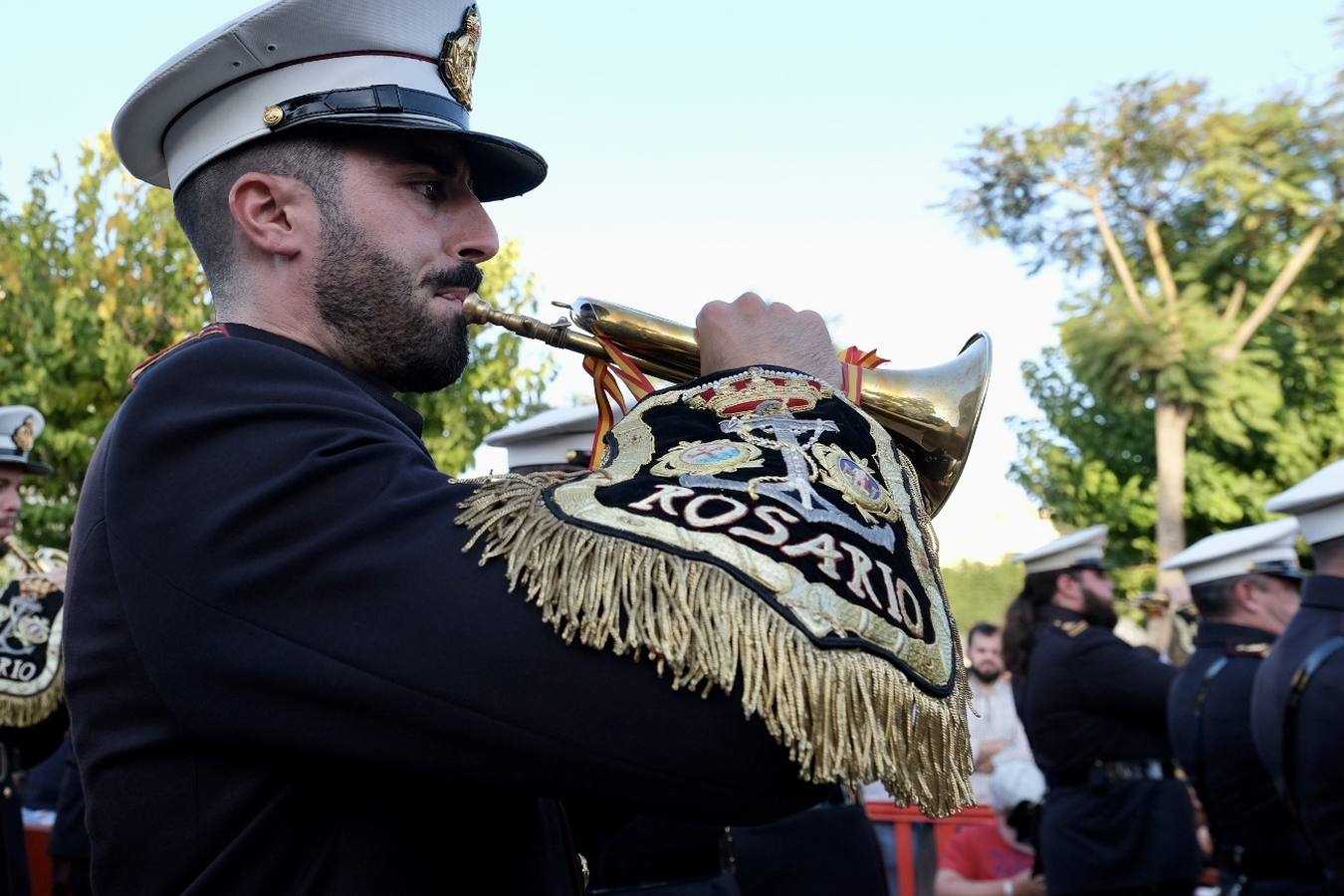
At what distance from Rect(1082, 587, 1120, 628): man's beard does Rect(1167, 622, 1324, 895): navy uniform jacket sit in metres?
1.06

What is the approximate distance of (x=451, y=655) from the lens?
1280 mm

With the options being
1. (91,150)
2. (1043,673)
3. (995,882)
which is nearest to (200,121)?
(1043,673)

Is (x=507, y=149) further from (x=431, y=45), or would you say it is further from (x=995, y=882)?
(x=995, y=882)

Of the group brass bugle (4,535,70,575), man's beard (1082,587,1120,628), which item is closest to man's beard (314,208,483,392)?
brass bugle (4,535,70,575)

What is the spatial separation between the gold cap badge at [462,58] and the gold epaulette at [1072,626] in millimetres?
5823

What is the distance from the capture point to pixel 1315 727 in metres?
4.47

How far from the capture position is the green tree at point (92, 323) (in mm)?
13523

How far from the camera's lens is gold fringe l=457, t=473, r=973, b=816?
4.09 ft

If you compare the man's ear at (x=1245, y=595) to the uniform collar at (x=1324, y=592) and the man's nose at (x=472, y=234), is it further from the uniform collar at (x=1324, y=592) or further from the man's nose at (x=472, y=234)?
the man's nose at (x=472, y=234)

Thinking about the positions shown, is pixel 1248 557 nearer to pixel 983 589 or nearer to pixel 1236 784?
pixel 1236 784

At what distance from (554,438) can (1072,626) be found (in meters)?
3.34

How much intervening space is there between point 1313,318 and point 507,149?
1859 cm

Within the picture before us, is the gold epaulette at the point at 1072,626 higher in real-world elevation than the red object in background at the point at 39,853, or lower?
higher

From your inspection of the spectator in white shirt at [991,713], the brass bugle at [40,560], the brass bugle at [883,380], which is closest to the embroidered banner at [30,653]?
the brass bugle at [40,560]
